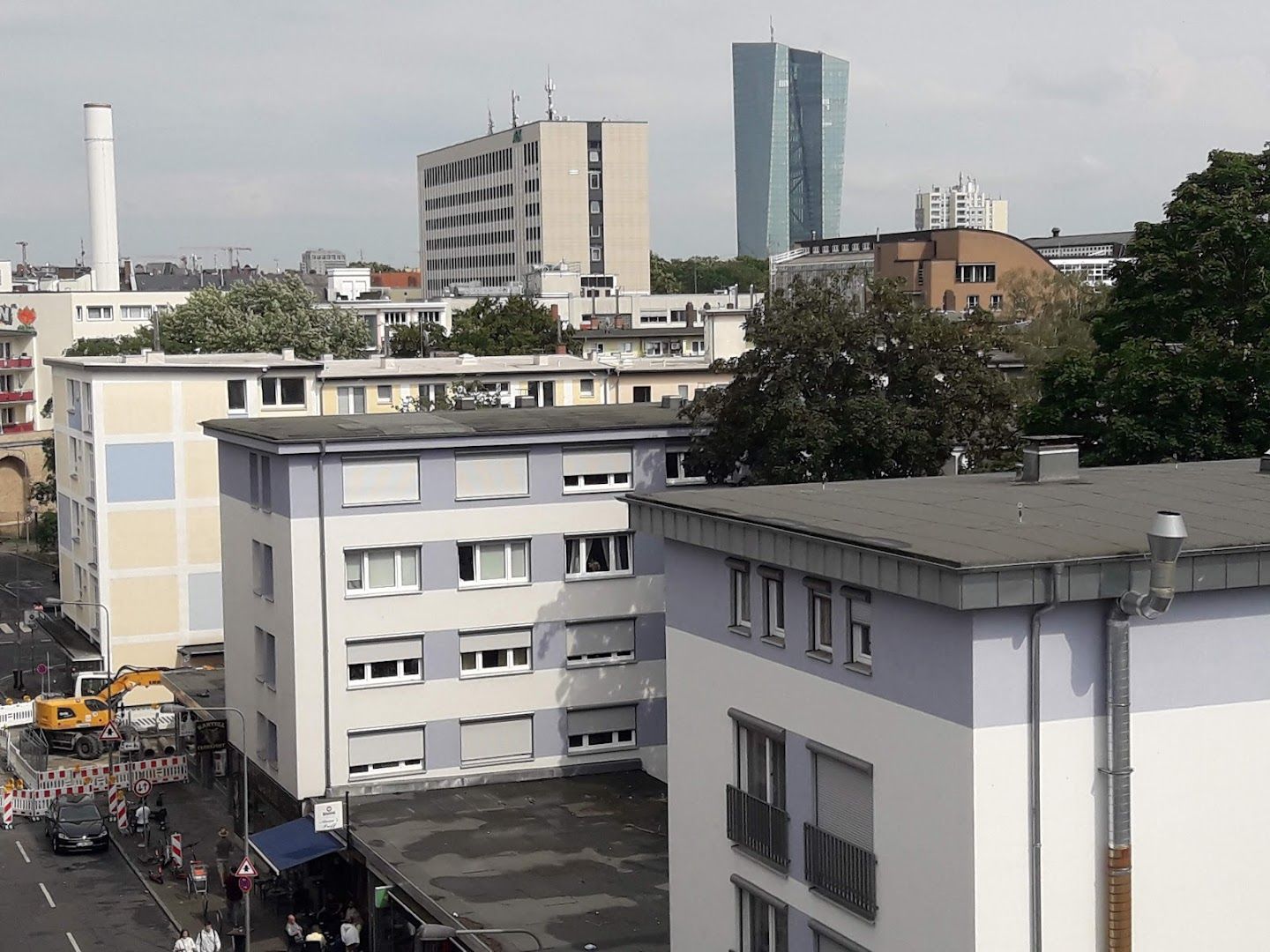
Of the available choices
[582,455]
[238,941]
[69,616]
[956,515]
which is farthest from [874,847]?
[69,616]

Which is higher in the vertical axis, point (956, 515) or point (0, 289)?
point (0, 289)

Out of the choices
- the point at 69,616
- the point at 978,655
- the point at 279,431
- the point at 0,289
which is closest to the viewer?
the point at 978,655

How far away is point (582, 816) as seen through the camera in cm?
3653

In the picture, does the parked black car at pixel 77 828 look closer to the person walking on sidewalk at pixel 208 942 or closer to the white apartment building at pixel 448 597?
the white apartment building at pixel 448 597

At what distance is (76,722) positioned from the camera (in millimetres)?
52469

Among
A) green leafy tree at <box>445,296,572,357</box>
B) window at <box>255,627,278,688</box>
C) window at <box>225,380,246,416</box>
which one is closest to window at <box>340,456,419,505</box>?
window at <box>255,627,278,688</box>

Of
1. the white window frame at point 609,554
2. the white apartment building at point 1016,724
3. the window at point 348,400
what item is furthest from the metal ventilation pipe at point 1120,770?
the window at point 348,400

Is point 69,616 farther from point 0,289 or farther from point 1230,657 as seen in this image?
point 0,289

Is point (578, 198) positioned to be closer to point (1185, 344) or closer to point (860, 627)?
point (1185, 344)

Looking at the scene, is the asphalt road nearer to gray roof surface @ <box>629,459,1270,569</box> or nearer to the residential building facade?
gray roof surface @ <box>629,459,1270,569</box>

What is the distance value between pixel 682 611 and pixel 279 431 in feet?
62.4

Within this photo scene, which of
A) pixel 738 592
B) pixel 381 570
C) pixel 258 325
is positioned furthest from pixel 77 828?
pixel 258 325

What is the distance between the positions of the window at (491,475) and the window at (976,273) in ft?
282

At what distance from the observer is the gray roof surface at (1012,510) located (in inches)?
698
